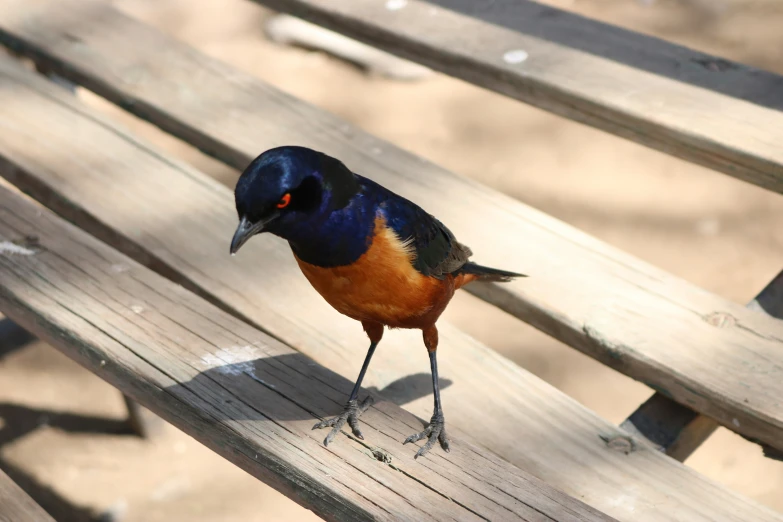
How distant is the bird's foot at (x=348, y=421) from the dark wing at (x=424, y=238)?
324mm

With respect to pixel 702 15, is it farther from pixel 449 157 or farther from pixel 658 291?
pixel 658 291

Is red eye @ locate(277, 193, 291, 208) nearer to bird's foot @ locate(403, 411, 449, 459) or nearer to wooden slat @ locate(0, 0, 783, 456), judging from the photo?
bird's foot @ locate(403, 411, 449, 459)

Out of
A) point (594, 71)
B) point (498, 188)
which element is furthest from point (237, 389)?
point (498, 188)

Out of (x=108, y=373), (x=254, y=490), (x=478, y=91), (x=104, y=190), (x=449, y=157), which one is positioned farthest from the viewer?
(x=478, y=91)

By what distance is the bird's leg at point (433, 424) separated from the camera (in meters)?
1.83

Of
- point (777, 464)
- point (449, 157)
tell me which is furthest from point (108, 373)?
point (449, 157)

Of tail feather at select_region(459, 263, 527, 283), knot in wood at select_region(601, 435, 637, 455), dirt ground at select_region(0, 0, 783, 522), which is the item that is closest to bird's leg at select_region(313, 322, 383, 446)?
tail feather at select_region(459, 263, 527, 283)

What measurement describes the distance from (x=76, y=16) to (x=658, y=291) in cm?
262

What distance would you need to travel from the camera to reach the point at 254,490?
366cm

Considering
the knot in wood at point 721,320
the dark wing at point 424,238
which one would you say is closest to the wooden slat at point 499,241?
the knot in wood at point 721,320

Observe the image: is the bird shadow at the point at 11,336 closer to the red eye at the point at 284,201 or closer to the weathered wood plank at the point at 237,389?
the weathered wood plank at the point at 237,389

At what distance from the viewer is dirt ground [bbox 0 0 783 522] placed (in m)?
3.69

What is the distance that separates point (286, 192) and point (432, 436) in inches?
24.3

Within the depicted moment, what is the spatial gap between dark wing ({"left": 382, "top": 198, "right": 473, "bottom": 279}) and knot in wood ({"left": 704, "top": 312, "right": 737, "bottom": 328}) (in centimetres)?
74
